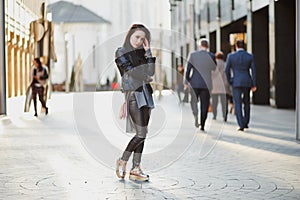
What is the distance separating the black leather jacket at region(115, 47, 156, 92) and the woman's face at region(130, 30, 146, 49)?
79 mm

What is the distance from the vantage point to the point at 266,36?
2147 cm

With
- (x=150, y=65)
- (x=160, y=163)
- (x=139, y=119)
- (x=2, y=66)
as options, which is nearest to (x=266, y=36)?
(x=2, y=66)

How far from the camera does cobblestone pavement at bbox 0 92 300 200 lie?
5.84 m

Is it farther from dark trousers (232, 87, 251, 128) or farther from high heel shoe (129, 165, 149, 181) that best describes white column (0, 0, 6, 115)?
high heel shoe (129, 165, 149, 181)

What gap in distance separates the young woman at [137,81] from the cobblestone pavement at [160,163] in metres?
0.46

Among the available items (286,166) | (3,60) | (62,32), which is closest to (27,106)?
(3,60)

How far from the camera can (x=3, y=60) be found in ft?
54.2

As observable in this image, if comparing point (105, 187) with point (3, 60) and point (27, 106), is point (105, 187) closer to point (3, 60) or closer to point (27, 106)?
point (3, 60)

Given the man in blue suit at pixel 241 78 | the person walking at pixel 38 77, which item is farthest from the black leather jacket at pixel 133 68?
the person walking at pixel 38 77

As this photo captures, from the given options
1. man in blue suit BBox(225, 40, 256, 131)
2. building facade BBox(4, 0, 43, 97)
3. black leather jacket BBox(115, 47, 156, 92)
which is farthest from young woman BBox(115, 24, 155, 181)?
building facade BBox(4, 0, 43, 97)

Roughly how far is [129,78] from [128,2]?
70.8m

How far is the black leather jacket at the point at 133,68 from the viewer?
6.40 meters

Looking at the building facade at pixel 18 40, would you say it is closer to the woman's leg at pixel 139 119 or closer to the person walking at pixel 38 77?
the person walking at pixel 38 77

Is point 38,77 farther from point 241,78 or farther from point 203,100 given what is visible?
point 241,78
